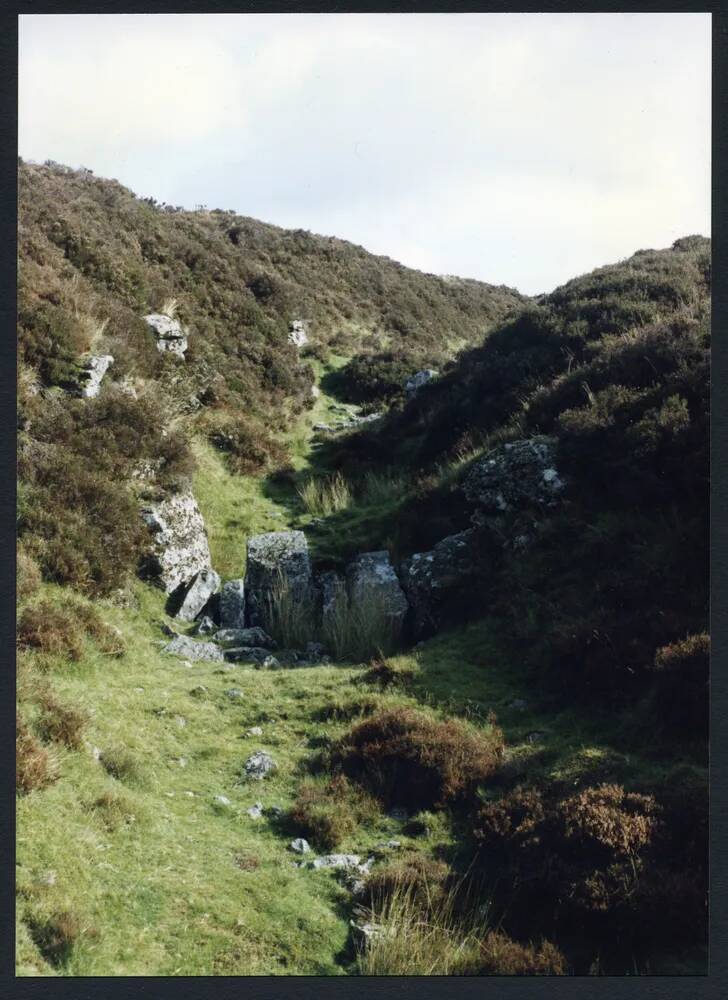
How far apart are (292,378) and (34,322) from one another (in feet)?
34.8

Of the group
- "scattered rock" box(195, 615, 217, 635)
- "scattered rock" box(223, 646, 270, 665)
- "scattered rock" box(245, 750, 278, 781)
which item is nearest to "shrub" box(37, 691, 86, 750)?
"scattered rock" box(245, 750, 278, 781)

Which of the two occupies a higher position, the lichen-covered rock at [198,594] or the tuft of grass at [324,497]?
the tuft of grass at [324,497]

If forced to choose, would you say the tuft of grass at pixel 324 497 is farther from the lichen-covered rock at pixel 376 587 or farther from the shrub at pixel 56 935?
the shrub at pixel 56 935

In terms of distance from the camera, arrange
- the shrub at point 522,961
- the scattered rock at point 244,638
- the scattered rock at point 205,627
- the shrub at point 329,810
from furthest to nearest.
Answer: the scattered rock at point 205,627 < the scattered rock at point 244,638 < the shrub at point 329,810 < the shrub at point 522,961

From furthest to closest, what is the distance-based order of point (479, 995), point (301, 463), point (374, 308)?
point (374, 308) < point (301, 463) < point (479, 995)

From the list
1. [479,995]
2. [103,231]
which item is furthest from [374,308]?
[479,995]

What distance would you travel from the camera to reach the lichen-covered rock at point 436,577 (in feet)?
34.4

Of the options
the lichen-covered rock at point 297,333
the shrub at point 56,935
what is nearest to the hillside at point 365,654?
the shrub at point 56,935

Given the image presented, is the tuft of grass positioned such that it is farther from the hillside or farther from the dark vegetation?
the dark vegetation

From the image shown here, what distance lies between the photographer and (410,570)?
11.2 meters

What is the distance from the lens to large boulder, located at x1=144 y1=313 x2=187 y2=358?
17266 millimetres

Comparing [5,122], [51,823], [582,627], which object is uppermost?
[5,122]

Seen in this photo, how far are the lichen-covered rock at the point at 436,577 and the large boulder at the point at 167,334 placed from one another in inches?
360

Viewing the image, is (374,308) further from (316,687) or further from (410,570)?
(316,687)
